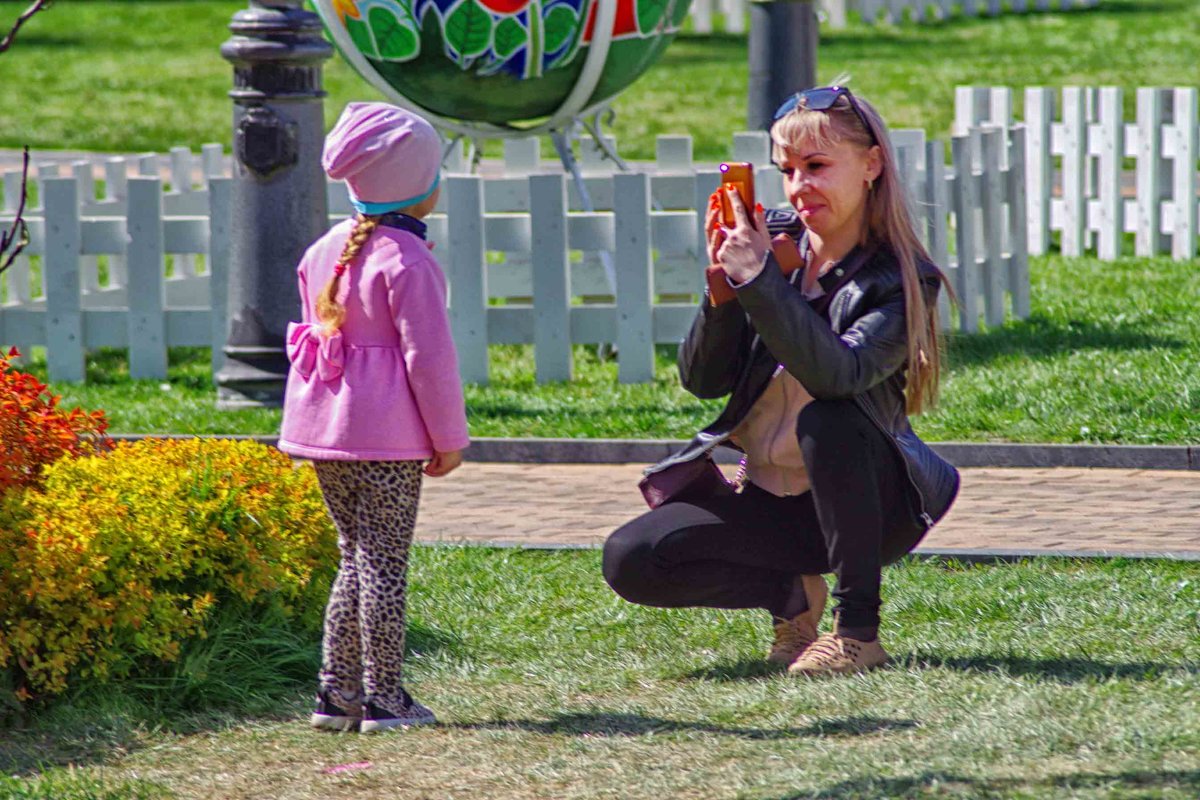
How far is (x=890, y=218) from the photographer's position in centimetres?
503

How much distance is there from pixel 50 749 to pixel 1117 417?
16.6 ft

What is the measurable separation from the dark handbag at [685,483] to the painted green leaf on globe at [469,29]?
18.1ft

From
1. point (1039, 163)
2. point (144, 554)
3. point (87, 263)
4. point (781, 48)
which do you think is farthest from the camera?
point (1039, 163)

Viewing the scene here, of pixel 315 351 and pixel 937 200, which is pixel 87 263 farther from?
pixel 315 351

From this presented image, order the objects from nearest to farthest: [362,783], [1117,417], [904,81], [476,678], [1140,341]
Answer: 1. [362,783]
2. [476,678]
3. [1117,417]
4. [1140,341]
5. [904,81]

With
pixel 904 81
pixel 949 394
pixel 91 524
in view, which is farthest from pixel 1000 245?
pixel 904 81

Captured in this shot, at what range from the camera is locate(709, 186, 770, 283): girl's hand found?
4.79m

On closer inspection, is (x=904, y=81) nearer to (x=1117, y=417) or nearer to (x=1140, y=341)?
(x=1140, y=341)

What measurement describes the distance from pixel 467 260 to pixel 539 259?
14.5 inches

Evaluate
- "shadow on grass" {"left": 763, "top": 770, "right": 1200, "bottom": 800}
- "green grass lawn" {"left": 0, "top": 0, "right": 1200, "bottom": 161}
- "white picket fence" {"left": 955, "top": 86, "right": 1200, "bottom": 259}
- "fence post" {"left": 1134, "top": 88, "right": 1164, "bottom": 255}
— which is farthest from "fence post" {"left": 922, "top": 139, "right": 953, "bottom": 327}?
"green grass lawn" {"left": 0, "top": 0, "right": 1200, "bottom": 161}

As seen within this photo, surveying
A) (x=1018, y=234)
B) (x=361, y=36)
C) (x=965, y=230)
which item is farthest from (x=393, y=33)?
(x=1018, y=234)

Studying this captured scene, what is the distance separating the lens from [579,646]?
221 inches

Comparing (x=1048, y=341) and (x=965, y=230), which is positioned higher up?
(x=965, y=230)

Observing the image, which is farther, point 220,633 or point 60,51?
point 60,51
